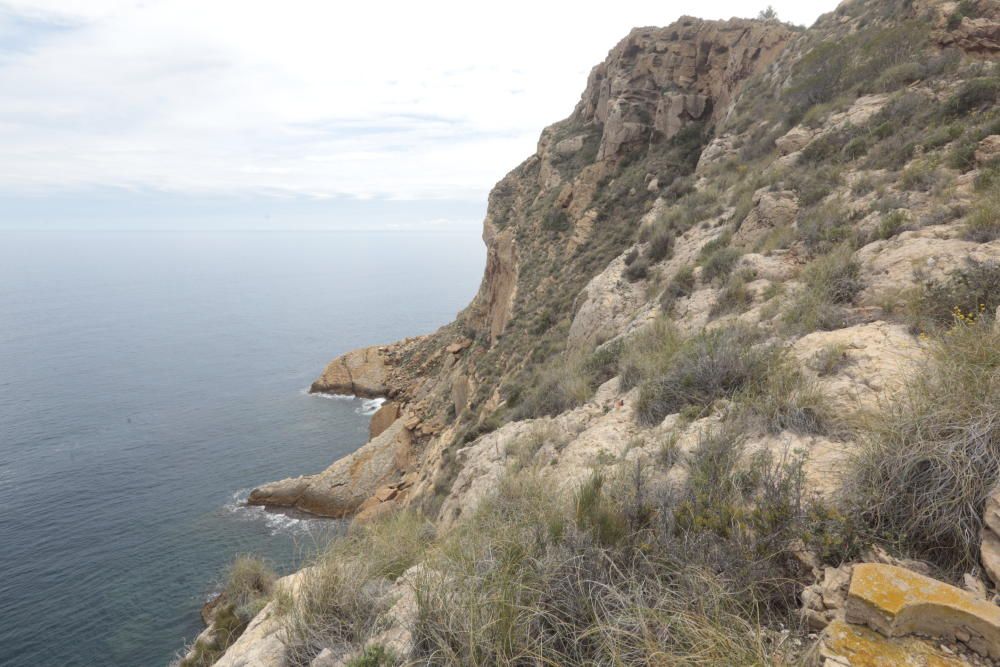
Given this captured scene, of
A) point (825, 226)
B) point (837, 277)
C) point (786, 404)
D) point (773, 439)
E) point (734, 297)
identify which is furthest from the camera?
point (825, 226)

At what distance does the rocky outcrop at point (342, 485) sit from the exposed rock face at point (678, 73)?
74.5ft

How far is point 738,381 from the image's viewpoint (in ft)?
19.2

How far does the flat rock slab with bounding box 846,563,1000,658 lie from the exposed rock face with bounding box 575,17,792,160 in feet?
87.0

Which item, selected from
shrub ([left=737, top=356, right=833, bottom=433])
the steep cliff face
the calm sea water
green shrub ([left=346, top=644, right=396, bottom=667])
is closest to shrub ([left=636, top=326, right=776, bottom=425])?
shrub ([left=737, top=356, right=833, bottom=433])

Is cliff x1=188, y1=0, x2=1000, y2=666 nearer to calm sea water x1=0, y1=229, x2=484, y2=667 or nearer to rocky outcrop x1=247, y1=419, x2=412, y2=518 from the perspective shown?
calm sea water x1=0, y1=229, x2=484, y2=667

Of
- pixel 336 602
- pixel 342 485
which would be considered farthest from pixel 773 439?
pixel 342 485

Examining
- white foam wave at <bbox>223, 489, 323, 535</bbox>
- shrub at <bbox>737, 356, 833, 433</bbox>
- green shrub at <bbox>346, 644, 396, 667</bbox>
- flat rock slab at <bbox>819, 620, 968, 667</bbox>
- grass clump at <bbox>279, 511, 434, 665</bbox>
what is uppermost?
shrub at <bbox>737, 356, 833, 433</bbox>

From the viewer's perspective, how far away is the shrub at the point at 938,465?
2750 mm

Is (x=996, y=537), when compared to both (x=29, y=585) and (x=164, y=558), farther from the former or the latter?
(x=29, y=585)

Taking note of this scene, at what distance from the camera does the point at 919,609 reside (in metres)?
2.21

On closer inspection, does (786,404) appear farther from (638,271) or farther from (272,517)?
(272,517)

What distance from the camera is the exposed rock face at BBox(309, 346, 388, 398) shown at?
157ft

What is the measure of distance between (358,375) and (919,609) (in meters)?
49.7

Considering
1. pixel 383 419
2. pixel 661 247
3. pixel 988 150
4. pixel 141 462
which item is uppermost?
pixel 988 150
